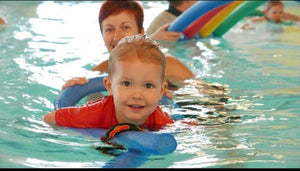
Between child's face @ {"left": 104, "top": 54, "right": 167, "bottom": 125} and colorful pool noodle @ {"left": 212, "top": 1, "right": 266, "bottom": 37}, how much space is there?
3275mm

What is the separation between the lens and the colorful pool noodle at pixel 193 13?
5102mm

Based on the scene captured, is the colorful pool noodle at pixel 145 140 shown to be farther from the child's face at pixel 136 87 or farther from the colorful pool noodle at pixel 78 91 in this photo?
the colorful pool noodle at pixel 78 91

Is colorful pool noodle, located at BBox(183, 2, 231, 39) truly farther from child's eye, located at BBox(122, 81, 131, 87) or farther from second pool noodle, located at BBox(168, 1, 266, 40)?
child's eye, located at BBox(122, 81, 131, 87)

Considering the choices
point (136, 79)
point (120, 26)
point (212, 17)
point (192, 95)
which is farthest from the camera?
point (212, 17)

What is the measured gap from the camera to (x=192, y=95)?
12.1ft

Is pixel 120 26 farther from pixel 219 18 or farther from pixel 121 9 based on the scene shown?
pixel 219 18

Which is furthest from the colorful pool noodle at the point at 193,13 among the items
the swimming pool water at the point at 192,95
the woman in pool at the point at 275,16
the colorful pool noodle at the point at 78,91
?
the woman in pool at the point at 275,16

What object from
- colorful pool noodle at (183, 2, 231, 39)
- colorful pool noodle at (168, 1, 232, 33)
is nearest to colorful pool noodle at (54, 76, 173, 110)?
colorful pool noodle at (168, 1, 232, 33)

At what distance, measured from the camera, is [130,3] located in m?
3.65

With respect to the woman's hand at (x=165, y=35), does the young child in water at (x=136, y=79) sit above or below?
below

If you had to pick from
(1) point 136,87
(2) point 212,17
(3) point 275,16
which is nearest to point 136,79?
(1) point 136,87

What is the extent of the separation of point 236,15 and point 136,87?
3.48 m

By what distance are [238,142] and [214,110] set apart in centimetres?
68

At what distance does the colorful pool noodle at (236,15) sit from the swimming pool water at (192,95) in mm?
99
